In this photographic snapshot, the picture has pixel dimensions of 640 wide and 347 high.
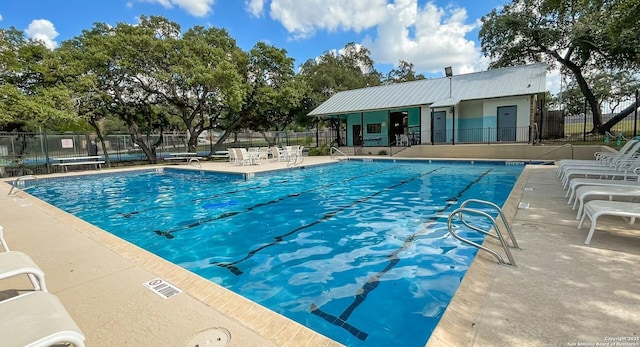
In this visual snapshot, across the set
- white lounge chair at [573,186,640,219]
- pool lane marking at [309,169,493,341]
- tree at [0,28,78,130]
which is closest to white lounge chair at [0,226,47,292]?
pool lane marking at [309,169,493,341]

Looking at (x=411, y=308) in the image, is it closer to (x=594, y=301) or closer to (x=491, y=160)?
(x=594, y=301)

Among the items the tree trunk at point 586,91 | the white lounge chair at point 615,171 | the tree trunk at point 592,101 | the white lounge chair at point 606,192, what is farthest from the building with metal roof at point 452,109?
the white lounge chair at point 606,192

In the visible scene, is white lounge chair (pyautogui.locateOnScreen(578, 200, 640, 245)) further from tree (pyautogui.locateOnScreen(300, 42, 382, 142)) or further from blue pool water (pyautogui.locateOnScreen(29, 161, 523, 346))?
tree (pyautogui.locateOnScreen(300, 42, 382, 142))

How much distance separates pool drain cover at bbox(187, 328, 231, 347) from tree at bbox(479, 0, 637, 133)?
81.7 feet

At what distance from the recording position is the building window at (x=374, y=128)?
2308 cm

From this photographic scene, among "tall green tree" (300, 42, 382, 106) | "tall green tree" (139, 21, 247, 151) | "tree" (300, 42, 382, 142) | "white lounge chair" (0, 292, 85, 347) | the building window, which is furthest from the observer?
"tall green tree" (300, 42, 382, 106)

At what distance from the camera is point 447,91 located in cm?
1984

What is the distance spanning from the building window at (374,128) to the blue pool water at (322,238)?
1183 centimetres

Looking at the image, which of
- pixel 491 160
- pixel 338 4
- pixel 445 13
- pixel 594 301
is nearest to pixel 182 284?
pixel 594 301

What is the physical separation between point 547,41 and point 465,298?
85.5 ft

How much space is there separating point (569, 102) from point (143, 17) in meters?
40.8

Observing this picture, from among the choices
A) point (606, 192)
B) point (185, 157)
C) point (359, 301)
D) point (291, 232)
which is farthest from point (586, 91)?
point (185, 157)

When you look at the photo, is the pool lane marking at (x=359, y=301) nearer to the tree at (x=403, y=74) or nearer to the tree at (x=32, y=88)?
the tree at (x=32, y=88)

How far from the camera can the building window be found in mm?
23078
